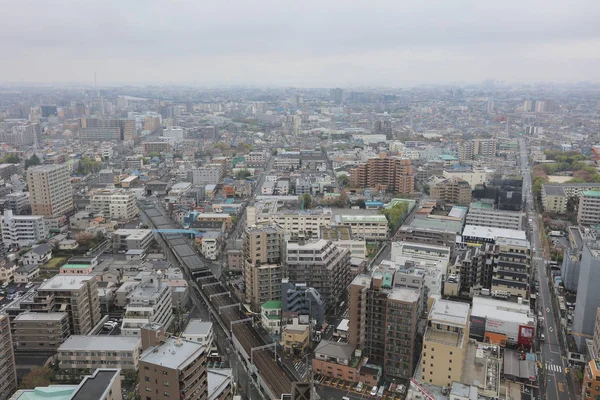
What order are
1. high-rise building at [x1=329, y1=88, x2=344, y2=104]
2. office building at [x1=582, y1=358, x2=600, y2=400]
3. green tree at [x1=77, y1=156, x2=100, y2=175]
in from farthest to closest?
high-rise building at [x1=329, y1=88, x2=344, y2=104], green tree at [x1=77, y1=156, x2=100, y2=175], office building at [x1=582, y1=358, x2=600, y2=400]

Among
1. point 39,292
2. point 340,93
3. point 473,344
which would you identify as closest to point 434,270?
point 473,344

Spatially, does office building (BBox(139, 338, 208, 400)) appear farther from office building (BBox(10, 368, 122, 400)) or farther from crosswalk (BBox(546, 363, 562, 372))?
crosswalk (BBox(546, 363, 562, 372))

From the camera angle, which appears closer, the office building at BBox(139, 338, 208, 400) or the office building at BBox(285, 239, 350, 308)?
the office building at BBox(139, 338, 208, 400)

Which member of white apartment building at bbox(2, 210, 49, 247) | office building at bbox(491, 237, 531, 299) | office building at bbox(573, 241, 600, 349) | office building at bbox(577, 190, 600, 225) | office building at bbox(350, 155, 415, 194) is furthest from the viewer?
office building at bbox(350, 155, 415, 194)

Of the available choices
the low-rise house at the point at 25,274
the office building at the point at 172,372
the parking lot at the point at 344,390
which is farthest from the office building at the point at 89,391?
the low-rise house at the point at 25,274

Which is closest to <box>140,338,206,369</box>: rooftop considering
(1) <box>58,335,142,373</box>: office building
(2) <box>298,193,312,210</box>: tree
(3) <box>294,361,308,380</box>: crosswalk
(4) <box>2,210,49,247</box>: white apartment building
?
(1) <box>58,335,142,373</box>: office building

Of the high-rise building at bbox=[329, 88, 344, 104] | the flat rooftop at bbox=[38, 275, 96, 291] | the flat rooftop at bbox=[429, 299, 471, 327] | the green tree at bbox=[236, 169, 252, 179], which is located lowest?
the green tree at bbox=[236, 169, 252, 179]

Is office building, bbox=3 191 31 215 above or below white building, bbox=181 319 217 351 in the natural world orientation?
above
